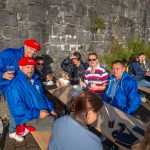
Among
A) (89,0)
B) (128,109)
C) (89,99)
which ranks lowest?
(128,109)

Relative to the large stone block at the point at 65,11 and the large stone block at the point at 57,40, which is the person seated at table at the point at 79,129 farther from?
the large stone block at the point at 65,11

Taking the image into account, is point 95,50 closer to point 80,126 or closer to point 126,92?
point 126,92

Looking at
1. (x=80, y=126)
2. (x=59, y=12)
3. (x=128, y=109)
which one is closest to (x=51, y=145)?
(x=80, y=126)

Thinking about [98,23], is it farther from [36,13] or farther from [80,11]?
[36,13]

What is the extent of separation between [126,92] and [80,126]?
1976 millimetres

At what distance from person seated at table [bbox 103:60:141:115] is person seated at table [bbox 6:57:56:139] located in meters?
1.07

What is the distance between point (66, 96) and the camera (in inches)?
159

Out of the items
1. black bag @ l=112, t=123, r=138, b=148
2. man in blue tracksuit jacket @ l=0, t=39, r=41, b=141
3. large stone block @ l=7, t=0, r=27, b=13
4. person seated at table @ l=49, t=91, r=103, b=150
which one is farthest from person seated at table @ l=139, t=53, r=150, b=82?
person seated at table @ l=49, t=91, r=103, b=150

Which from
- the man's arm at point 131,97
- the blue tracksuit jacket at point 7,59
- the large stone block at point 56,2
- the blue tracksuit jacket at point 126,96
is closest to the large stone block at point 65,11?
the large stone block at point 56,2

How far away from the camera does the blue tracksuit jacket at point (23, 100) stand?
3324mm

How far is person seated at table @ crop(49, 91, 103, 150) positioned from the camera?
1896mm

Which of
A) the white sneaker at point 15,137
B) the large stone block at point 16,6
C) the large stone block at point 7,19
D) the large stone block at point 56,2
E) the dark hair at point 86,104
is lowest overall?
the white sneaker at point 15,137

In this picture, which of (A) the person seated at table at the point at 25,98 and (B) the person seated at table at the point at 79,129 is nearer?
(B) the person seated at table at the point at 79,129

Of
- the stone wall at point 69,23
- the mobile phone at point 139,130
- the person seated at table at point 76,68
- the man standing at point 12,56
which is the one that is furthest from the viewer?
the person seated at table at point 76,68
